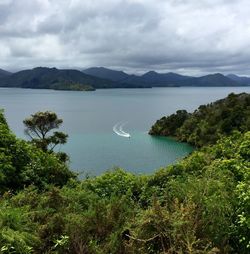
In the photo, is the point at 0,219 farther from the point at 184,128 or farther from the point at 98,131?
the point at 98,131

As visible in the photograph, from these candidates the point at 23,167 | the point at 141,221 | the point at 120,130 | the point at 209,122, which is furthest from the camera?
the point at 120,130

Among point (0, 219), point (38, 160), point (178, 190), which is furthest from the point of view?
point (38, 160)

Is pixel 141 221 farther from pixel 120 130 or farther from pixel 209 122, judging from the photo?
pixel 120 130

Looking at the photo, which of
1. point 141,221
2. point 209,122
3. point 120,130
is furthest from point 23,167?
point 120,130

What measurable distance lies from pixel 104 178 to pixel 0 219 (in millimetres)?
6802

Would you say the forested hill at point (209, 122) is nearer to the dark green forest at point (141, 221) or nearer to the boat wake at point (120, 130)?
the boat wake at point (120, 130)

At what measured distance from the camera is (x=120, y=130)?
323ft

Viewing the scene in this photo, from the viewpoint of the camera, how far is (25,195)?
36.4 ft

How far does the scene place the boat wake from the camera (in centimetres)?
8962

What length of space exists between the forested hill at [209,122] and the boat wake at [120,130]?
6.83 m

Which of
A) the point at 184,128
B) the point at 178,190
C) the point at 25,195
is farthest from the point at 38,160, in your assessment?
the point at 184,128

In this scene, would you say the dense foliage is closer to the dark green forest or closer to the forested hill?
the dark green forest

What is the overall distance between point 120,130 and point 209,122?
78.6 feet

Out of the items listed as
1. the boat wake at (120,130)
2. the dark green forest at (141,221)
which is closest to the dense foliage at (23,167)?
the dark green forest at (141,221)
